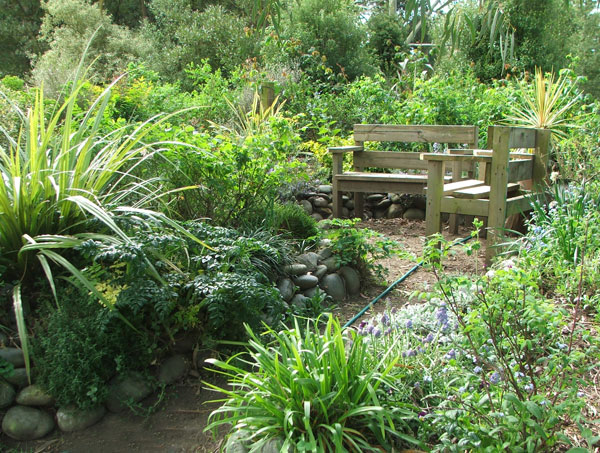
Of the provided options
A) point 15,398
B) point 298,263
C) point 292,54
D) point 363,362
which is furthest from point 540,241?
point 292,54

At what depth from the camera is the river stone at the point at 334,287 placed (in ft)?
13.0

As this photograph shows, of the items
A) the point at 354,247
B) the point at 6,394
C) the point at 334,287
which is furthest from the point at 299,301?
the point at 6,394

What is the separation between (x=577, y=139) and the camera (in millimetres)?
4797

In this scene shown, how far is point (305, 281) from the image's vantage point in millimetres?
3816

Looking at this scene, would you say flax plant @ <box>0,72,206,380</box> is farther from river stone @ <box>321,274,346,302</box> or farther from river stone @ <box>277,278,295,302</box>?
river stone @ <box>321,274,346,302</box>

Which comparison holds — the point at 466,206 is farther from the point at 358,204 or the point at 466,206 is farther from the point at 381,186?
the point at 358,204

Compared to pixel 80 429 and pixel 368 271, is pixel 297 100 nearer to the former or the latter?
pixel 368 271

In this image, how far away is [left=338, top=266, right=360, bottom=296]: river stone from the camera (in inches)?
161

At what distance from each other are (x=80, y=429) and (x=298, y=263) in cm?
180

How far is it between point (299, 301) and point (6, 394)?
5.80 feet

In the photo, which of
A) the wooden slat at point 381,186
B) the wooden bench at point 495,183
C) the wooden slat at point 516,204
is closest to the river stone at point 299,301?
the wooden bench at point 495,183

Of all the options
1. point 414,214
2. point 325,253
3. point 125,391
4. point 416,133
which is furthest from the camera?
point 414,214

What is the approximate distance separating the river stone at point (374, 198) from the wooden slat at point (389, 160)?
1.88ft

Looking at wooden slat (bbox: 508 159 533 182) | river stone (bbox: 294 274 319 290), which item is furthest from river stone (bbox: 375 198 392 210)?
river stone (bbox: 294 274 319 290)
